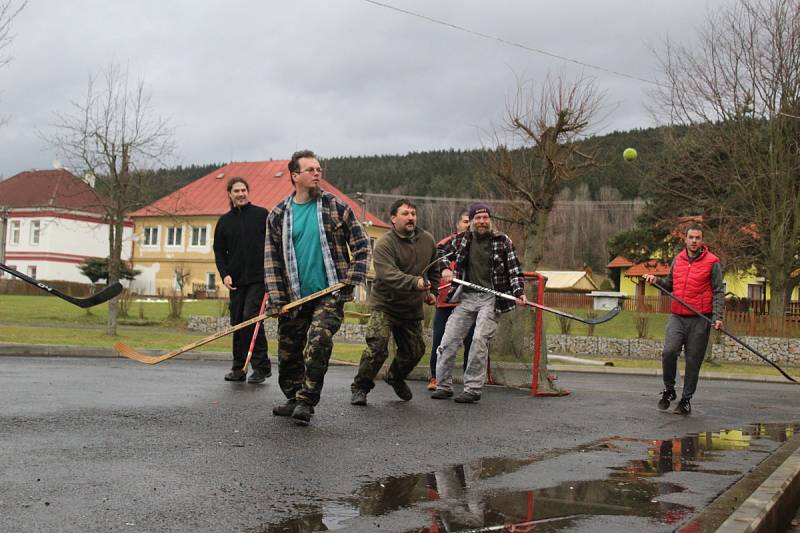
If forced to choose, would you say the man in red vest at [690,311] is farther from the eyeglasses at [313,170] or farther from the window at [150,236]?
the window at [150,236]

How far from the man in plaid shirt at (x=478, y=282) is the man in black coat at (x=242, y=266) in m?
2.20

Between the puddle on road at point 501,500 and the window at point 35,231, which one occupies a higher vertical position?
the window at point 35,231

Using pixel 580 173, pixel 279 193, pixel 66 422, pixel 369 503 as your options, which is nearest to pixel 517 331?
pixel 66 422

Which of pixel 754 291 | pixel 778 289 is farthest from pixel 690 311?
pixel 754 291

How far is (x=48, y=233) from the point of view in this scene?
3268 inches

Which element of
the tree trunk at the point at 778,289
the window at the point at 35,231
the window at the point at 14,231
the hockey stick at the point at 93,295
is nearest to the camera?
the hockey stick at the point at 93,295

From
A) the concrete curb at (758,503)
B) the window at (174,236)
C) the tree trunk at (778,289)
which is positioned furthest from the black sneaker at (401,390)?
the window at (174,236)

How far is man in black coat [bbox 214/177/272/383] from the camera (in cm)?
1100

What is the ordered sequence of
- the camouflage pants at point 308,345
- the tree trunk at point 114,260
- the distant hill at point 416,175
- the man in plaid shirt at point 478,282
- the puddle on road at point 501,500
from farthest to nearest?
the distant hill at point 416,175, the tree trunk at point 114,260, the man in plaid shirt at point 478,282, the camouflage pants at point 308,345, the puddle on road at point 501,500

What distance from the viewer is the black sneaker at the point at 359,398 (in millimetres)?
9102

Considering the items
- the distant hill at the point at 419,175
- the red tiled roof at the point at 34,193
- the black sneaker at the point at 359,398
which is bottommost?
the black sneaker at the point at 359,398

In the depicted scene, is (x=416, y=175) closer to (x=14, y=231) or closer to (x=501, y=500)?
(x=14, y=231)

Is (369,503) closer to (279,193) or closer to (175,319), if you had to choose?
(175,319)

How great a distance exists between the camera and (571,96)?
31.6 meters
